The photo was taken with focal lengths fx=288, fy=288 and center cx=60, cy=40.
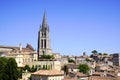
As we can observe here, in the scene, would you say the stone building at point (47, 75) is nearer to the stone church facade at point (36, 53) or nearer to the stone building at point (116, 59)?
the stone church facade at point (36, 53)

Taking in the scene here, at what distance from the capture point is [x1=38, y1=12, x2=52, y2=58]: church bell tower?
9525 cm

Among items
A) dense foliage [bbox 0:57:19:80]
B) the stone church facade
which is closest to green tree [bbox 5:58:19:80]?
dense foliage [bbox 0:57:19:80]

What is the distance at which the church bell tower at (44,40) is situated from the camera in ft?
313

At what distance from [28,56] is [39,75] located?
28940 millimetres

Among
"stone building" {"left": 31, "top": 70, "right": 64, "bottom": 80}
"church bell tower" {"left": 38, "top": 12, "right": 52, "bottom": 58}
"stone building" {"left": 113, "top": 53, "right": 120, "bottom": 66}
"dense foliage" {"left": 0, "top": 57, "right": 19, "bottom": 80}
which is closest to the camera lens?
"dense foliage" {"left": 0, "top": 57, "right": 19, "bottom": 80}

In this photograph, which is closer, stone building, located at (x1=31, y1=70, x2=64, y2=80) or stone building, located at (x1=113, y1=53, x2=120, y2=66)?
stone building, located at (x1=31, y1=70, x2=64, y2=80)

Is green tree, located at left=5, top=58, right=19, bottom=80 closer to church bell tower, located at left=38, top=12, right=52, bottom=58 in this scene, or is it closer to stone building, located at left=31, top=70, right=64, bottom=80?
stone building, located at left=31, top=70, right=64, bottom=80

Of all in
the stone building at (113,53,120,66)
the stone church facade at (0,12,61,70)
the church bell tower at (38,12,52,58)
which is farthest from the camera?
the stone building at (113,53,120,66)

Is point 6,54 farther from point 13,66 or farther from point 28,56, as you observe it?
point 13,66

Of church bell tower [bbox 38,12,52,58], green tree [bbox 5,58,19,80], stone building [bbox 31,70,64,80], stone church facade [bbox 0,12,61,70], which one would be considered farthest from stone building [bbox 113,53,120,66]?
green tree [bbox 5,58,19,80]

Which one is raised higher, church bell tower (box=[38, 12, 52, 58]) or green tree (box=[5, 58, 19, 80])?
church bell tower (box=[38, 12, 52, 58])

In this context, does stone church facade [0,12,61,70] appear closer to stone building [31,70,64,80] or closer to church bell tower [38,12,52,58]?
church bell tower [38,12,52,58]

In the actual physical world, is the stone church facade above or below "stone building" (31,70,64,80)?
above

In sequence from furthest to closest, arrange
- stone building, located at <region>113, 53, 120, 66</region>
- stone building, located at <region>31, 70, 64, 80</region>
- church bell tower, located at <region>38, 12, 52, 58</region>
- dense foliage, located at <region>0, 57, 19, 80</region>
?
stone building, located at <region>113, 53, 120, 66</region>
church bell tower, located at <region>38, 12, 52, 58</region>
stone building, located at <region>31, 70, 64, 80</region>
dense foliage, located at <region>0, 57, 19, 80</region>
